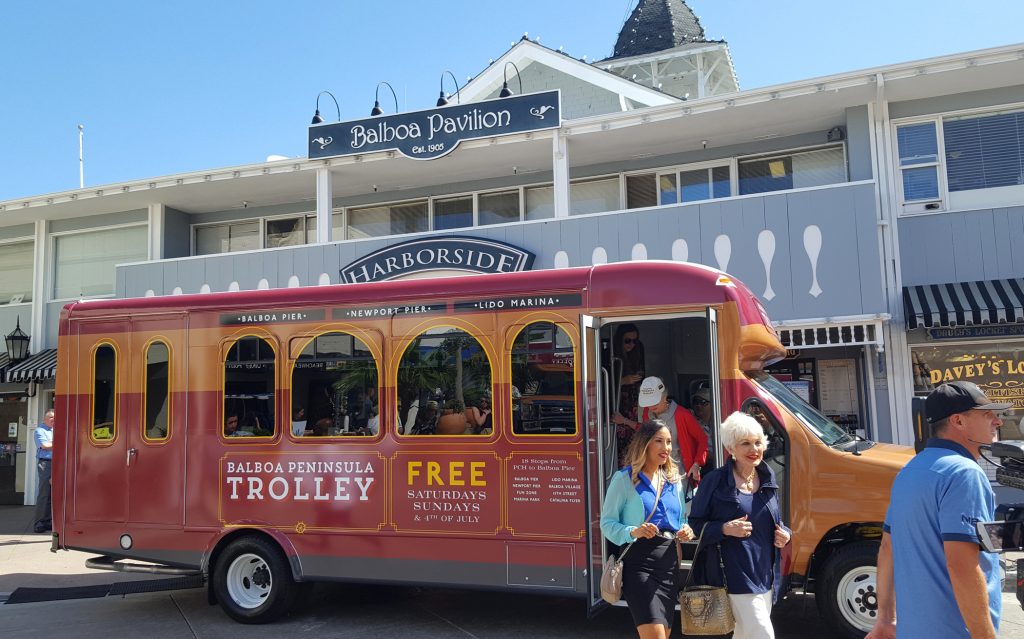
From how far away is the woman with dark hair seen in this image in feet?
23.9

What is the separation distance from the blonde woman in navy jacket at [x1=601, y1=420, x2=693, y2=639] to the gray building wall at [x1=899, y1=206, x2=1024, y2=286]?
830cm

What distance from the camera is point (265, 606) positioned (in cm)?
709

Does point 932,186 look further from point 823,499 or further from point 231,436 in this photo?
point 231,436

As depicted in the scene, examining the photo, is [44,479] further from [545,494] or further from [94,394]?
[545,494]

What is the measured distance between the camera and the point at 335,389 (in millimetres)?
7113

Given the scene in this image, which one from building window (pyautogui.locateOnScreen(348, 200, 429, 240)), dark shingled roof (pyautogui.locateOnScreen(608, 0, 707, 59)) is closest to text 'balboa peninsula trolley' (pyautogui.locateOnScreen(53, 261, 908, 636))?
building window (pyautogui.locateOnScreen(348, 200, 429, 240))

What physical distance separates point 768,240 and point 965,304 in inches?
101

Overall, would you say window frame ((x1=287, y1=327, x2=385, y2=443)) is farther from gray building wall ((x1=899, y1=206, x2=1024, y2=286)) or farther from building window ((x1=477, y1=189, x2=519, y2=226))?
building window ((x1=477, y1=189, x2=519, y2=226))

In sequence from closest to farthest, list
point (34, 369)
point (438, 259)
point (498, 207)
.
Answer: point (438, 259) < point (498, 207) < point (34, 369)

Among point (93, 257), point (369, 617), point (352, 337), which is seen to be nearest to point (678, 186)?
point (352, 337)

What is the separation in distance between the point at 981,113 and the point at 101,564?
1229 centimetres

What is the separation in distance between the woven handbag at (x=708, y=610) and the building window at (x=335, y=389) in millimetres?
3533

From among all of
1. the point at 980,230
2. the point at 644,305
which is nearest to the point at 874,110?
the point at 980,230

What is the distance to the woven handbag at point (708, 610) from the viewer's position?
4043 millimetres
